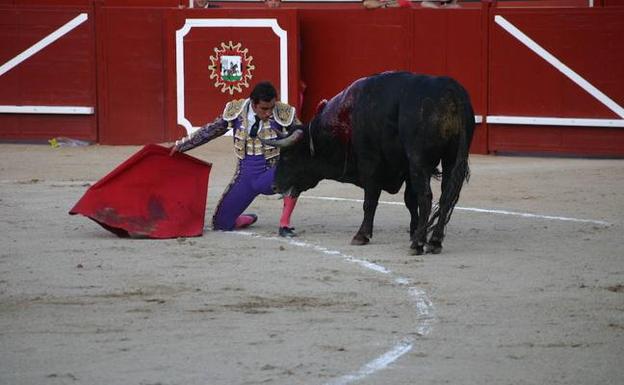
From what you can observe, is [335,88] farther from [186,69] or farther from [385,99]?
[385,99]

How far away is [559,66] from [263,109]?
4.91 metres

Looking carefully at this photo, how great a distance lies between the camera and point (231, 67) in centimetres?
1288

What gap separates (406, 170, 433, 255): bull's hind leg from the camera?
23.5 feet

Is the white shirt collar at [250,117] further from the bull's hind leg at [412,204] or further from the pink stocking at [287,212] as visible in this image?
the bull's hind leg at [412,204]

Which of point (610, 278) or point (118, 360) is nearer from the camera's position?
point (118, 360)

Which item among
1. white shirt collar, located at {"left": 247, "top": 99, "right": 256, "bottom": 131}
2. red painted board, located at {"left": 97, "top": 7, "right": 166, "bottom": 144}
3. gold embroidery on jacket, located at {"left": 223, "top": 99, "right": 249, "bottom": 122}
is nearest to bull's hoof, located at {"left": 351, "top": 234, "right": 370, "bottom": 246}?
white shirt collar, located at {"left": 247, "top": 99, "right": 256, "bottom": 131}

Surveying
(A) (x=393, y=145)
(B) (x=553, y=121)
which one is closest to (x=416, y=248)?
(A) (x=393, y=145)

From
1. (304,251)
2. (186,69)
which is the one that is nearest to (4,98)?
(186,69)

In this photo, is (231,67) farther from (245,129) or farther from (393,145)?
(393,145)

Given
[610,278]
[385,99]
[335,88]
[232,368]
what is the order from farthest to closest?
[335,88], [385,99], [610,278], [232,368]

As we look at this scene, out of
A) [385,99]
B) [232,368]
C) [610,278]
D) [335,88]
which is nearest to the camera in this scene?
[232,368]

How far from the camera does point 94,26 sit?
13.3 metres

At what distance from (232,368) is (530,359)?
110 cm

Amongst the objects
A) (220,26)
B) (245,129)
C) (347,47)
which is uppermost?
(220,26)
